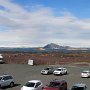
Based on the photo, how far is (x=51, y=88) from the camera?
112ft

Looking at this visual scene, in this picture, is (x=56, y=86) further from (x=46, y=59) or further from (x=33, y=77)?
(x=46, y=59)

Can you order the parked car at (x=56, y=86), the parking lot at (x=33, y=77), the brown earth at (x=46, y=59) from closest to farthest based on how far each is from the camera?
the parked car at (x=56, y=86) → the parking lot at (x=33, y=77) → the brown earth at (x=46, y=59)

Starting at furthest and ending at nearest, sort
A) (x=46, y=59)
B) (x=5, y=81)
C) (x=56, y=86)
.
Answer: (x=46, y=59)
(x=5, y=81)
(x=56, y=86)

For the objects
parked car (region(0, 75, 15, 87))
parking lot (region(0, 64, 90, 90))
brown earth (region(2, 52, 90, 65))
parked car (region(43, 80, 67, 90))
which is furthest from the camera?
brown earth (region(2, 52, 90, 65))

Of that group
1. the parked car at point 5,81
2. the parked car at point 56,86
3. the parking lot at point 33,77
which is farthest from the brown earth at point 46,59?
the parked car at point 56,86

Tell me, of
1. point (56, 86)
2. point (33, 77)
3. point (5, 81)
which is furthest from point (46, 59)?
point (56, 86)

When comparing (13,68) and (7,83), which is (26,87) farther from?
(13,68)

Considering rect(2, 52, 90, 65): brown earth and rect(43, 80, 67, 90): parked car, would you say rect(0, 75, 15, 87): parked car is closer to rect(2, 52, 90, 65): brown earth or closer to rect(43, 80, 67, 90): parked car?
rect(43, 80, 67, 90): parked car

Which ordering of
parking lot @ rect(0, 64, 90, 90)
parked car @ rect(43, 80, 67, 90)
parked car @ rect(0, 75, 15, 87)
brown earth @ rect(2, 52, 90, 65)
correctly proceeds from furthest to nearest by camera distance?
1. brown earth @ rect(2, 52, 90, 65)
2. parking lot @ rect(0, 64, 90, 90)
3. parked car @ rect(0, 75, 15, 87)
4. parked car @ rect(43, 80, 67, 90)

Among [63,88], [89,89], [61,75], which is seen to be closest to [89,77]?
[61,75]

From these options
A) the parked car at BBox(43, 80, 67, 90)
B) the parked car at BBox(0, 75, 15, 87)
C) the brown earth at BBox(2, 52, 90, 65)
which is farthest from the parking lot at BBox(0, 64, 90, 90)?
the brown earth at BBox(2, 52, 90, 65)

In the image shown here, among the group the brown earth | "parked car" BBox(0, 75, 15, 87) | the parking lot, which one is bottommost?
the parking lot

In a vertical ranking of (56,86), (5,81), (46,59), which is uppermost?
(46,59)

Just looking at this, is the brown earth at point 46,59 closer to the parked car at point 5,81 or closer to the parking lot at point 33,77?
the parking lot at point 33,77
